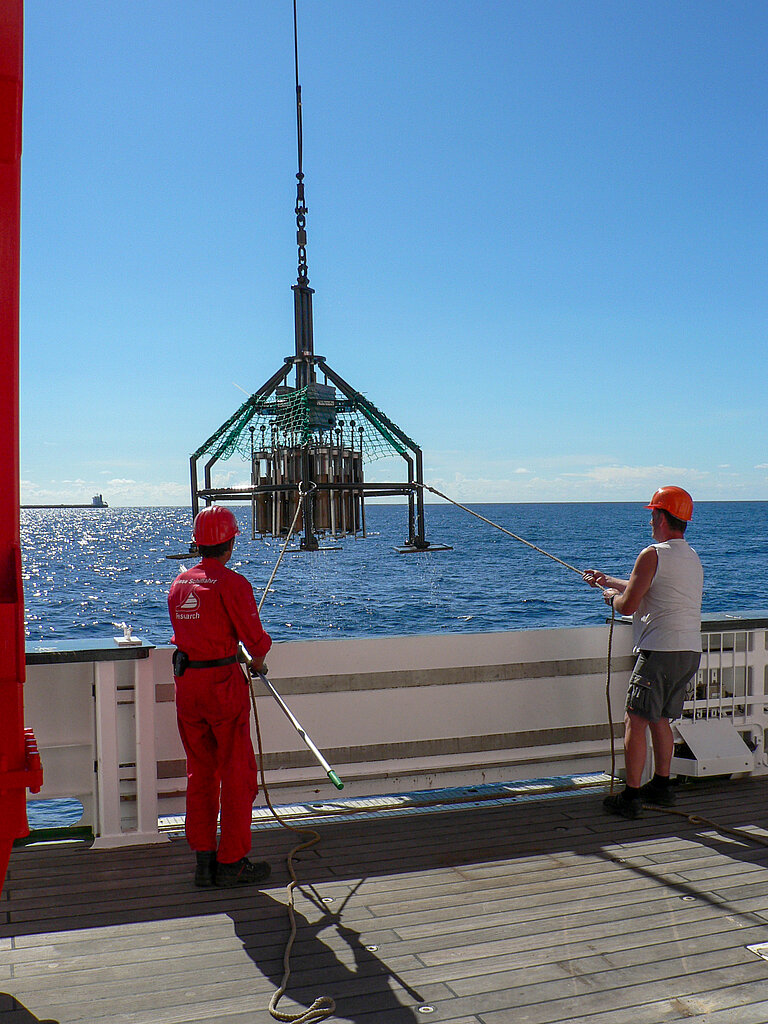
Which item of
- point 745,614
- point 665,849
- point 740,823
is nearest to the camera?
point 665,849

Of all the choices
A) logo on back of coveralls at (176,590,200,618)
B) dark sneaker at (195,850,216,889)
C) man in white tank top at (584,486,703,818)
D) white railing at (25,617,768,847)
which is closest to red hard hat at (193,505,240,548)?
logo on back of coveralls at (176,590,200,618)

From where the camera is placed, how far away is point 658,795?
434 cm

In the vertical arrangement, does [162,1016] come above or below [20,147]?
below

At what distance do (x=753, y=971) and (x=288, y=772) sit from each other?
91.4 inches

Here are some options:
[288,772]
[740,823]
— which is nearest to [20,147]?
[288,772]

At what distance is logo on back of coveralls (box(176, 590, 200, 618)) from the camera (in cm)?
342

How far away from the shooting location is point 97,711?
13.0 ft

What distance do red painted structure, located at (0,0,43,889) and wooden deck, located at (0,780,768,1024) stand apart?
0.77 m

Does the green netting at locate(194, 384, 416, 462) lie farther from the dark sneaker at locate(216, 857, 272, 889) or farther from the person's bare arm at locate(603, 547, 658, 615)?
the dark sneaker at locate(216, 857, 272, 889)

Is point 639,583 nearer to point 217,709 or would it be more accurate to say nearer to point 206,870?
point 217,709

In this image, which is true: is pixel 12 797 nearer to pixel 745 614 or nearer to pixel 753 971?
pixel 753 971

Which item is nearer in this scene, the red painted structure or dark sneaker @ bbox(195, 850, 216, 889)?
the red painted structure

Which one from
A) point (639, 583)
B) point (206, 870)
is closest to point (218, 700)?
point (206, 870)

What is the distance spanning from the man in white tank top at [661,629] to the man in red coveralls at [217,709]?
180 centimetres
